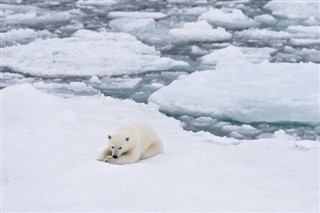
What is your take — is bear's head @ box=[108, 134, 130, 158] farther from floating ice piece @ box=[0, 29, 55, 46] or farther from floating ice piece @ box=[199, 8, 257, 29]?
floating ice piece @ box=[199, 8, 257, 29]

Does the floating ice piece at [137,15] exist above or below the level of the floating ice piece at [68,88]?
below

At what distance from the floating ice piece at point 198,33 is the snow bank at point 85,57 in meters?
0.81

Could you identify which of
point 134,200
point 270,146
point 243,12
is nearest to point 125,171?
point 134,200

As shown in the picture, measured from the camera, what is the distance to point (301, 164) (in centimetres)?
425

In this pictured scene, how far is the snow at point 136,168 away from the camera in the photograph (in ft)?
10.1

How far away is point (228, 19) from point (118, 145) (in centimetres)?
743

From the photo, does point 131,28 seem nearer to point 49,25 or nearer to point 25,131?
point 49,25

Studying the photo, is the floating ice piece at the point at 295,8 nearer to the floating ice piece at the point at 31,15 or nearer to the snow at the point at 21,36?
the floating ice piece at the point at 31,15

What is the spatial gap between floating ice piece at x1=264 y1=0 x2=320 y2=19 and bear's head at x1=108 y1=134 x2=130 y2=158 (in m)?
7.68

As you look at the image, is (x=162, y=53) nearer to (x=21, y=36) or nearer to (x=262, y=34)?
(x=262, y=34)

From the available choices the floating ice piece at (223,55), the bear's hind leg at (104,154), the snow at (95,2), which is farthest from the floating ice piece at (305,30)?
the bear's hind leg at (104,154)

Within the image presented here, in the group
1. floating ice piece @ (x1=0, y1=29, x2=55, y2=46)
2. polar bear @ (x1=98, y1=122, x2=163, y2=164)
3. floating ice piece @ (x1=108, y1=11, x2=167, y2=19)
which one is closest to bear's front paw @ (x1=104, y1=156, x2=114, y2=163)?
polar bear @ (x1=98, y1=122, x2=163, y2=164)

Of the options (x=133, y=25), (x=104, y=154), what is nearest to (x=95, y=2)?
(x=133, y=25)

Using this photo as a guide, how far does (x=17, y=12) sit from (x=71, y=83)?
17.9 ft
